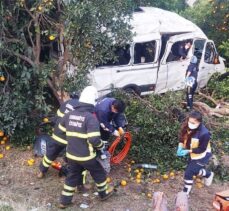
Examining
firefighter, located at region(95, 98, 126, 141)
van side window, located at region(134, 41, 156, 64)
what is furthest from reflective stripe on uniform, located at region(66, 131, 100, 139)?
van side window, located at region(134, 41, 156, 64)

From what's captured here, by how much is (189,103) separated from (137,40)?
2.05m

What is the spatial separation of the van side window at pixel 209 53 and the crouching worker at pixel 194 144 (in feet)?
18.9

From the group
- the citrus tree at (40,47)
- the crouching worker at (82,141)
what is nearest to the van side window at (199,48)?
the citrus tree at (40,47)

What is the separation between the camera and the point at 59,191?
6500mm

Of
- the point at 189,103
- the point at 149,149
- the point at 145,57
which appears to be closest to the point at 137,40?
the point at 145,57

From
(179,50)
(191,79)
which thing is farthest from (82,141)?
(179,50)

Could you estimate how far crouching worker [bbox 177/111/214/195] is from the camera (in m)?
6.04

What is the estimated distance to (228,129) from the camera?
8938 mm

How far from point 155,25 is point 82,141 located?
572 centimetres

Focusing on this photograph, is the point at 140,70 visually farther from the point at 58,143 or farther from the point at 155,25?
the point at 58,143

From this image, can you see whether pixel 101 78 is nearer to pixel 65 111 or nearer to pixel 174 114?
pixel 174 114

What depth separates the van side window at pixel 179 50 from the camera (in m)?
10.9

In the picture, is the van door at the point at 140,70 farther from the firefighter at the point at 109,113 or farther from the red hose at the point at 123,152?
the firefighter at the point at 109,113

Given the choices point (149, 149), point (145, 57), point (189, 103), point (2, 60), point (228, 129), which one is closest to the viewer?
point (2, 60)
